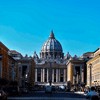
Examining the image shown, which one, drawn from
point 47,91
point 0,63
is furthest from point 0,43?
point 47,91

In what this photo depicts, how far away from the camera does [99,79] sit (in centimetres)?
15125

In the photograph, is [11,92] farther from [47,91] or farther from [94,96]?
[94,96]

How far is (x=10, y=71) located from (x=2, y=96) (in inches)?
4162

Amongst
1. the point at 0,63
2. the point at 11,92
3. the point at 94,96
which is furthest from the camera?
the point at 0,63

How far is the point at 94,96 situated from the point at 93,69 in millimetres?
132701

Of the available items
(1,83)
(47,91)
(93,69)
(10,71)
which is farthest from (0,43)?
(93,69)

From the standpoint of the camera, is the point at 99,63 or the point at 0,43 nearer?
the point at 0,43

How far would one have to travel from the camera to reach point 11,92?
94375mm

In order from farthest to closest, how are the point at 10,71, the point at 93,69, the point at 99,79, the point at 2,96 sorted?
the point at 93,69 < the point at 10,71 < the point at 99,79 < the point at 2,96

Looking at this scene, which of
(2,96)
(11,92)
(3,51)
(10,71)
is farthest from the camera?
(10,71)

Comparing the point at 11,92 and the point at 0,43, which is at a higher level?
the point at 0,43

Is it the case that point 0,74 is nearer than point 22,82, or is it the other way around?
point 0,74

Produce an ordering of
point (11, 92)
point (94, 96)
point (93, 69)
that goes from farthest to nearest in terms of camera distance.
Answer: point (93, 69) → point (11, 92) → point (94, 96)

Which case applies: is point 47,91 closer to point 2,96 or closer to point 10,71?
point 10,71
